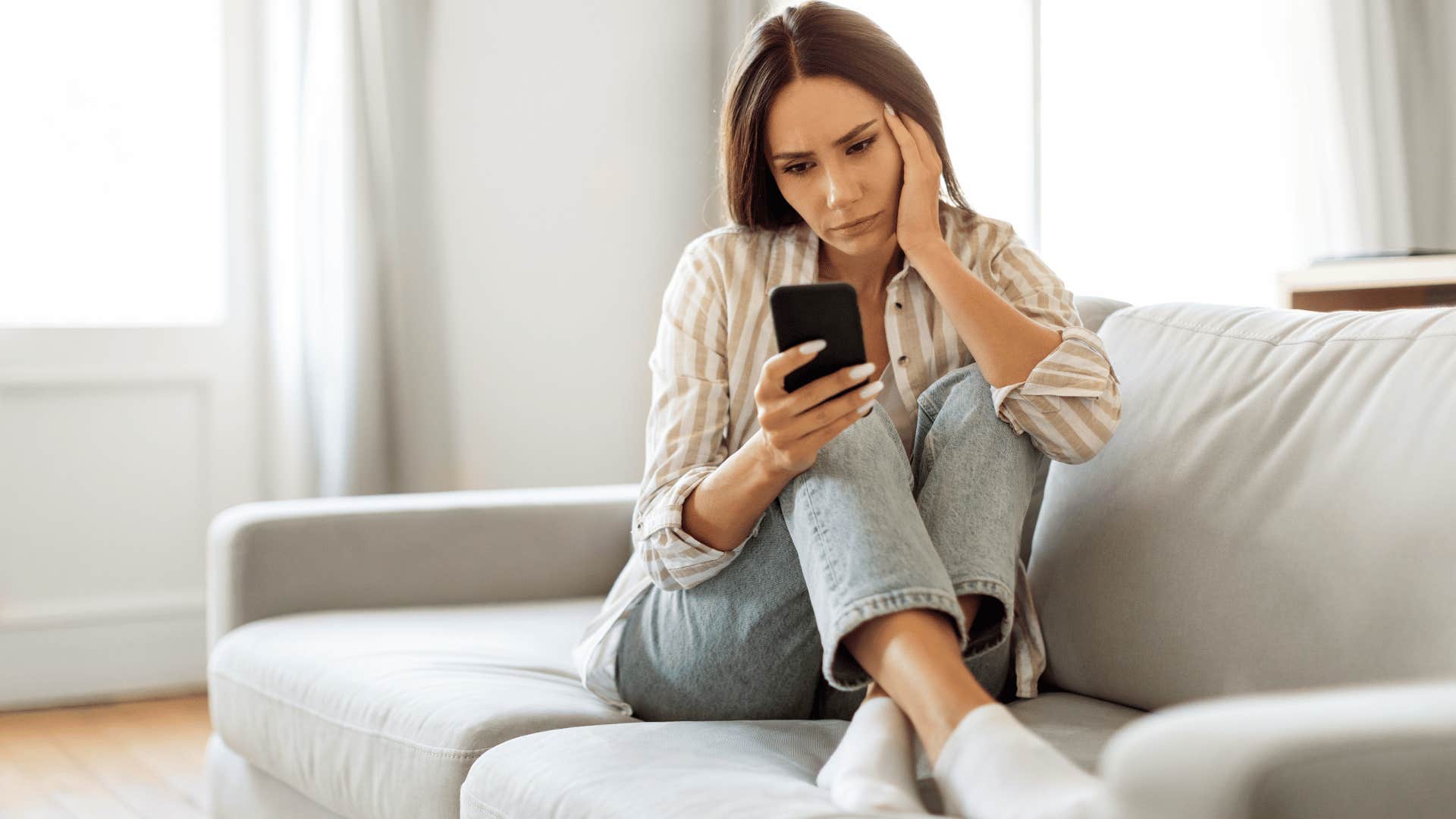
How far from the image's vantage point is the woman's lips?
1.53 m

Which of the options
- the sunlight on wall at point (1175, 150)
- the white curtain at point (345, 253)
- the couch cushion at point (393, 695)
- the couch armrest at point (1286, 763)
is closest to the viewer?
the couch armrest at point (1286, 763)

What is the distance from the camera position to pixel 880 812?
39.1 inches

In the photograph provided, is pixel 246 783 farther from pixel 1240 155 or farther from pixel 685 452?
pixel 1240 155

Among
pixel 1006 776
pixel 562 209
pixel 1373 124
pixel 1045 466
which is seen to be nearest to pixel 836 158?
pixel 1045 466

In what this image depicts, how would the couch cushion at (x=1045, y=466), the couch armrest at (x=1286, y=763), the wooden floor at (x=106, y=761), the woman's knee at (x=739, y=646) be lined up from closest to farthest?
1. the couch armrest at (x=1286, y=763)
2. the woman's knee at (x=739, y=646)
3. the couch cushion at (x=1045, y=466)
4. the wooden floor at (x=106, y=761)

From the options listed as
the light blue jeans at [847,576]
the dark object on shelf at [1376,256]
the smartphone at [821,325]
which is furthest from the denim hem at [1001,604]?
the dark object on shelf at [1376,256]

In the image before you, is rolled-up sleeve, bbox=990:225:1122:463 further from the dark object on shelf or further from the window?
the window

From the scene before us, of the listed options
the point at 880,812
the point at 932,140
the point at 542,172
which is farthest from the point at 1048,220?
the point at 880,812

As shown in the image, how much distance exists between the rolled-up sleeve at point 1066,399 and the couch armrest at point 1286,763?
670mm

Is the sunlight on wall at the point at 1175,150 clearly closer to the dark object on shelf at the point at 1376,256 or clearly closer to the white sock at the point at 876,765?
the dark object on shelf at the point at 1376,256

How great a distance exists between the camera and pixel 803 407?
4.00ft

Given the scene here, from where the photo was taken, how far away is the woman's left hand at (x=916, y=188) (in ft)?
4.95

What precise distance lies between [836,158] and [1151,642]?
61 centimetres

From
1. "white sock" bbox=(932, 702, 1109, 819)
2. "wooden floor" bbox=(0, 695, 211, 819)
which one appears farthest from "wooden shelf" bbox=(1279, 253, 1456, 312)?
"wooden floor" bbox=(0, 695, 211, 819)
